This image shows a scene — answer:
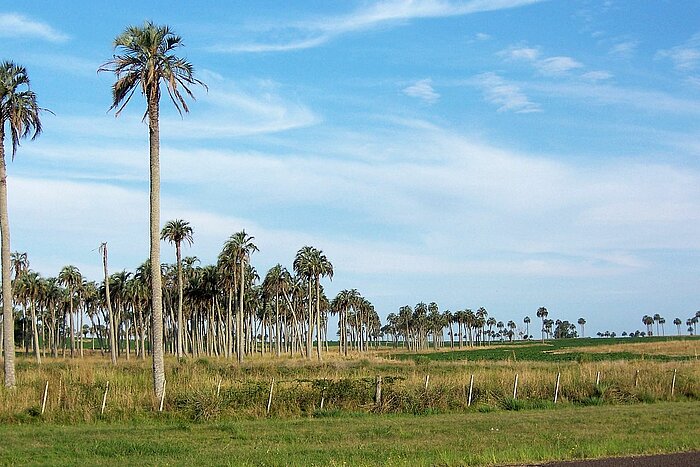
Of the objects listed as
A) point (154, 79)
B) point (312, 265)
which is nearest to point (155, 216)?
point (154, 79)

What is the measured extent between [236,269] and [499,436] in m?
66.0

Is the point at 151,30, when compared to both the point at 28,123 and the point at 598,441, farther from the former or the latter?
the point at 598,441

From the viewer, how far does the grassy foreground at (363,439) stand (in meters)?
17.5

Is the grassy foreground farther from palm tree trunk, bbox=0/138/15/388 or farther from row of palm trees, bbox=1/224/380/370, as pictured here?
row of palm trees, bbox=1/224/380/370

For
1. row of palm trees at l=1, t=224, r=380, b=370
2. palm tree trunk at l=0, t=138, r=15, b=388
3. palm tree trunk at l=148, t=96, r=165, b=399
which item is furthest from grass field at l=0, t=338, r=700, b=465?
A: row of palm trees at l=1, t=224, r=380, b=370

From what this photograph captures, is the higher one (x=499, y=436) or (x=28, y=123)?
(x=28, y=123)

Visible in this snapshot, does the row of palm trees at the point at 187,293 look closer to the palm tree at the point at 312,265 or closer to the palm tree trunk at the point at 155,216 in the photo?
the palm tree at the point at 312,265

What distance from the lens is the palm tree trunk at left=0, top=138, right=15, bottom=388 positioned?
32.6 meters

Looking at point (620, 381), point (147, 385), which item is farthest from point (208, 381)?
point (620, 381)

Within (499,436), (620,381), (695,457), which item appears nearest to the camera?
(695,457)

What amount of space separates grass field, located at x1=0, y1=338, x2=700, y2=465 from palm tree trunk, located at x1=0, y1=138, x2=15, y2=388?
5.22 feet

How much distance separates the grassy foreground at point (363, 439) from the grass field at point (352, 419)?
0.16 ft

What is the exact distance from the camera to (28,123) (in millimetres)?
34031

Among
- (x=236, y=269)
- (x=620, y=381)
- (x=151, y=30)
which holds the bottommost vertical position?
(x=620, y=381)
